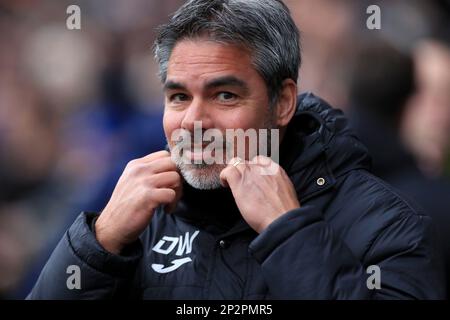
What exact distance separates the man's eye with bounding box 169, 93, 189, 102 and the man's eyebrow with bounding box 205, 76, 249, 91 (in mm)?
84

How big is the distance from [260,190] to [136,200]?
365 mm

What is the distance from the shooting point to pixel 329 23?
382 cm

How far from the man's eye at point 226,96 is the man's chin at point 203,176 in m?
0.20

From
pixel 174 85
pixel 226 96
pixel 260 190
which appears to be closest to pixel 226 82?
pixel 226 96

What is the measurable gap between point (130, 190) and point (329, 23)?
2.02 metres

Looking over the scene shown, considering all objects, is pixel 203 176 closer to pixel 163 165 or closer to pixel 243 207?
pixel 163 165

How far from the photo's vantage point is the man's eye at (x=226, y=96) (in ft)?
7.33

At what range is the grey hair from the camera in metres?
2.22

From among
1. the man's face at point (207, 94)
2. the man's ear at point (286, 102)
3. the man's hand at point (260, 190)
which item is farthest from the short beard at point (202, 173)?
the man's ear at point (286, 102)

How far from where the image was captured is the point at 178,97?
7.43 feet

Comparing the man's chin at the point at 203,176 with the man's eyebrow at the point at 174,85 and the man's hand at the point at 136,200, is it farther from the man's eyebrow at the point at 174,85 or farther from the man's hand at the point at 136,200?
the man's eyebrow at the point at 174,85

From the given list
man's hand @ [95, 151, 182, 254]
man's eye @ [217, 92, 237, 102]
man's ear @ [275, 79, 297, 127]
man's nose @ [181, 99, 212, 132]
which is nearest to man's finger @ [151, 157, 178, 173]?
man's hand @ [95, 151, 182, 254]

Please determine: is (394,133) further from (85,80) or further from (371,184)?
(85,80)

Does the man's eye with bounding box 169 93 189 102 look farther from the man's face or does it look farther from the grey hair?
the grey hair
